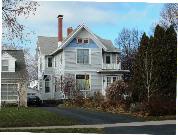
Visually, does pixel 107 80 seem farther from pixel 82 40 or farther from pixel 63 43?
pixel 63 43

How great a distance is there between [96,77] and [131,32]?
2.42 metres

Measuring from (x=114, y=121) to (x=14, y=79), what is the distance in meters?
10.5

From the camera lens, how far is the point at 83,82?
20.3m

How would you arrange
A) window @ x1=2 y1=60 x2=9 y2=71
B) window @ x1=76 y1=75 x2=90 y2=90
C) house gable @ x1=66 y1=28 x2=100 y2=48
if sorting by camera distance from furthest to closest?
1. window @ x1=2 y1=60 x2=9 y2=71
2. house gable @ x1=66 y1=28 x2=100 y2=48
3. window @ x1=76 y1=75 x2=90 y2=90

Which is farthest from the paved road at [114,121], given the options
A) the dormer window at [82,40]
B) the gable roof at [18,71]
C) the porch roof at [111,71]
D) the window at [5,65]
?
the window at [5,65]

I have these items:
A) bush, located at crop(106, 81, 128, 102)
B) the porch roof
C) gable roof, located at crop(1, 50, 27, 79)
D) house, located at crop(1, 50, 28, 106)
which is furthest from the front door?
gable roof, located at crop(1, 50, 27, 79)

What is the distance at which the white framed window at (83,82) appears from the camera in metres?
20.2

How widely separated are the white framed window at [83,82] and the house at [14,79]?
4362mm

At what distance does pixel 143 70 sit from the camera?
69.2ft

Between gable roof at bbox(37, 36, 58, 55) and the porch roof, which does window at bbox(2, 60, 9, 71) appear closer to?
gable roof at bbox(37, 36, 58, 55)

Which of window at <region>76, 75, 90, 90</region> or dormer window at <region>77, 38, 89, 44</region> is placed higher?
dormer window at <region>77, 38, 89, 44</region>

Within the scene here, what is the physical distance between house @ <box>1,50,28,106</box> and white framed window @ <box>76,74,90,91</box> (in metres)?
4.36

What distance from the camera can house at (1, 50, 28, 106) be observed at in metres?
24.7

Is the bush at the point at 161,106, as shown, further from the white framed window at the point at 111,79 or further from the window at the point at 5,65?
the window at the point at 5,65
